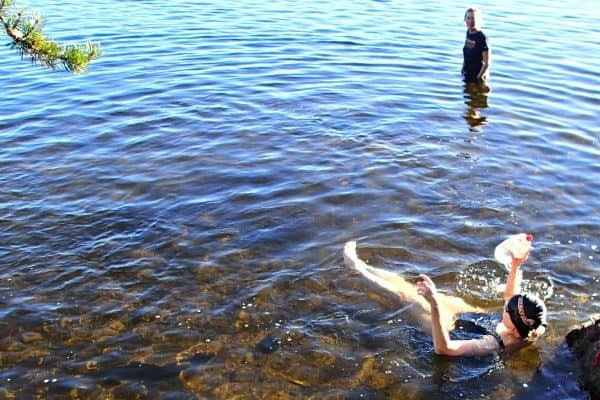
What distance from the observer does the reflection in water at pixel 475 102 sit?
11055 millimetres

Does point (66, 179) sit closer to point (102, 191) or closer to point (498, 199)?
point (102, 191)

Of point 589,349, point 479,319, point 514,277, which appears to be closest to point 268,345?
point 479,319

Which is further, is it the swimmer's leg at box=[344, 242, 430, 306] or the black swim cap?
the swimmer's leg at box=[344, 242, 430, 306]

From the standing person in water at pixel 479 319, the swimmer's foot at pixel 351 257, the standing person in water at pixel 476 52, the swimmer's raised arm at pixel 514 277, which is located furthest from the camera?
the standing person in water at pixel 476 52

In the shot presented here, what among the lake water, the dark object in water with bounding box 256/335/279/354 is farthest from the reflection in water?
the dark object in water with bounding box 256/335/279/354

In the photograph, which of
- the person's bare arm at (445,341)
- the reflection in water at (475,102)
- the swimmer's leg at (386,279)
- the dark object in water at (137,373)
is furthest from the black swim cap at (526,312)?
the reflection in water at (475,102)

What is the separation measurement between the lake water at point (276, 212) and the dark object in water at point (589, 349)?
105 millimetres

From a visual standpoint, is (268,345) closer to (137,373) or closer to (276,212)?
(137,373)

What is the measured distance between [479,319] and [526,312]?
598 millimetres

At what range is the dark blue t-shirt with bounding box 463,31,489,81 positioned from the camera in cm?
1274

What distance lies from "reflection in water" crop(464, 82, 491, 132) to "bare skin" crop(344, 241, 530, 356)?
5.04 metres

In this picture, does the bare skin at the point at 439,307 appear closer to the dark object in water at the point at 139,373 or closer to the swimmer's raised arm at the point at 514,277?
the swimmer's raised arm at the point at 514,277

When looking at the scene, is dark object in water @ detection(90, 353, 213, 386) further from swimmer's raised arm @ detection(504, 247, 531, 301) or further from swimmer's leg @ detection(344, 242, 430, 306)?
swimmer's raised arm @ detection(504, 247, 531, 301)

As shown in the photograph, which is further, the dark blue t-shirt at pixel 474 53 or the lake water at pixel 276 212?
the dark blue t-shirt at pixel 474 53
